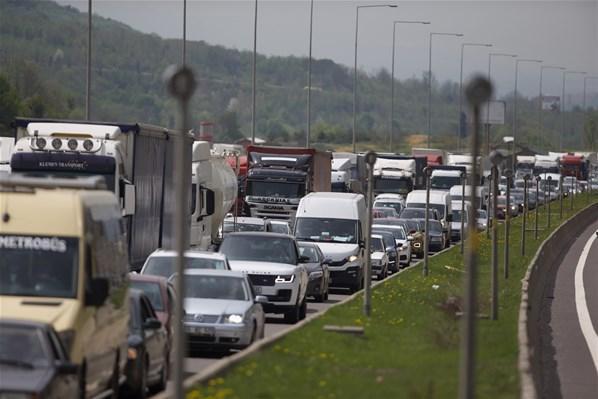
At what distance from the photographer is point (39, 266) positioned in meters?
15.3

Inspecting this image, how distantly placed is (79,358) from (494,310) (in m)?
13.5

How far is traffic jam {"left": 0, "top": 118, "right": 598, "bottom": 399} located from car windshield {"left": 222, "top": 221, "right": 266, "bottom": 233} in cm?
7

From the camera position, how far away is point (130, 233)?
3064cm

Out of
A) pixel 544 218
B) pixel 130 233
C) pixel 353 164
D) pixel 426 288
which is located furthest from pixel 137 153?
pixel 544 218

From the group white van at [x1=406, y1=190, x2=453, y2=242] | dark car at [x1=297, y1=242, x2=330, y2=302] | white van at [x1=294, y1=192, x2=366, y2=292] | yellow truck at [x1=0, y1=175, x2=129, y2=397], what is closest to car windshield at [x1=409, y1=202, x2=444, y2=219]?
white van at [x1=406, y1=190, x2=453, y2=242]

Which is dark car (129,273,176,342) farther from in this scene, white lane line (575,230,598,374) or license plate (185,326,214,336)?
white lane line (575,230,598,374)

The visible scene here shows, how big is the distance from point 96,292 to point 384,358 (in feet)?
17.4

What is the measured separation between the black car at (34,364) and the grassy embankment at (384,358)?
135 centimetres

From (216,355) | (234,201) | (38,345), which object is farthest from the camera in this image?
(234,201)

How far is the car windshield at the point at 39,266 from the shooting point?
15.1 m

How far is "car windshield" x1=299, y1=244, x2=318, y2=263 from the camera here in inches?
1410

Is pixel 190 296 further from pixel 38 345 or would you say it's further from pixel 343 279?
pixel 343 279

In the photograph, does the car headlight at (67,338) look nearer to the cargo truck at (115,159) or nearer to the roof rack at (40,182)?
the roof rack at (40,182)

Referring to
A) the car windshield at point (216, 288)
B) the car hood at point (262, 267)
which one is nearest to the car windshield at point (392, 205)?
the car hood at point (262, 267)
